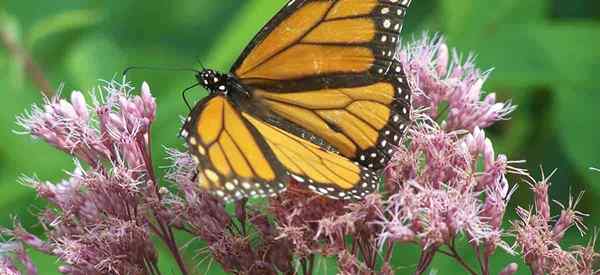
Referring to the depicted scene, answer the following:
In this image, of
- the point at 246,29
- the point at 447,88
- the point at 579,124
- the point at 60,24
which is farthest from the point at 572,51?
the point at 60,24

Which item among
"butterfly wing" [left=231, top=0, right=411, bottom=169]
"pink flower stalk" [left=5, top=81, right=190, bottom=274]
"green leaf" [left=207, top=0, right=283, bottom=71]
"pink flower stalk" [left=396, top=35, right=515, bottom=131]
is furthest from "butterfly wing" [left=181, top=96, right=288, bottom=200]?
"green leaf" [left=207, top=0, right=283, bottom=71]

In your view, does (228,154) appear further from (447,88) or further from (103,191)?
(447,88)

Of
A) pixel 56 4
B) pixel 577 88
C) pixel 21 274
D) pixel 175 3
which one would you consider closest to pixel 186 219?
pixel 21 274

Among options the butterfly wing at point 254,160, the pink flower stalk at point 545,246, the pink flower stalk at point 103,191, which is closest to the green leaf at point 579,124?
the pink flower stalk at point 545,246

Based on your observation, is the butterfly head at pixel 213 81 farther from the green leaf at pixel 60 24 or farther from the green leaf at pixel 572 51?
the green leaf at pixel 572 51

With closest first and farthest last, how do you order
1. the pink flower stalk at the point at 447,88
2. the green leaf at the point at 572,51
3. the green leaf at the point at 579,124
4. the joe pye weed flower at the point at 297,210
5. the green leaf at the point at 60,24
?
the joe pye weed flower at the point at 297,210 → the pink flower stalk at the point at 447,88 → the green leaf at the point at 579,124 → the green leaf at the point at 572,51 → the green leaf at the point at 60,24

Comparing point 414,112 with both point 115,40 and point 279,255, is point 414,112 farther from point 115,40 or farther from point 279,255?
point 115,40
